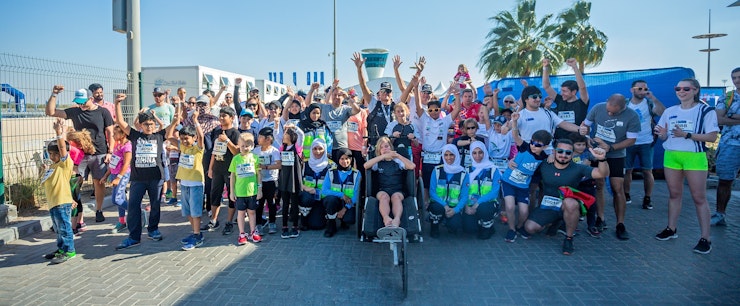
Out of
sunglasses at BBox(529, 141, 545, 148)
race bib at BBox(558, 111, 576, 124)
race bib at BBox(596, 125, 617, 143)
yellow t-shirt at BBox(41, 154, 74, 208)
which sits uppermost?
race bib at BBox(558, 111, 576, 124)

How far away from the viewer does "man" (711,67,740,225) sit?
5.52m

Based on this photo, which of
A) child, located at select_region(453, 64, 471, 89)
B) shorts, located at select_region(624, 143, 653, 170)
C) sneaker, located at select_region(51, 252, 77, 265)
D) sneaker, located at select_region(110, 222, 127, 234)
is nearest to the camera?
sneaker, located at select_region(51, 252, 77, 265)

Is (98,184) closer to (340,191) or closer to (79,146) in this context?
(79,146)

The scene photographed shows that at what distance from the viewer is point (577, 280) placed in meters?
3.92

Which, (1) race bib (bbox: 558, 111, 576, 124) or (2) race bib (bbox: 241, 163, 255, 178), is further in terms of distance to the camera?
(1) race bib (bbox: 558, 111, 576, 124)

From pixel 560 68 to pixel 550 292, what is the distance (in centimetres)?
2159

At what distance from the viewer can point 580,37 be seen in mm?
22297

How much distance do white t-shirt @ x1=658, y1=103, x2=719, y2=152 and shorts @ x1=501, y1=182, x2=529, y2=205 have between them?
68.0 inches

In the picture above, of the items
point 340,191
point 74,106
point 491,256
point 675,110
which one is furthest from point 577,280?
point 74,106

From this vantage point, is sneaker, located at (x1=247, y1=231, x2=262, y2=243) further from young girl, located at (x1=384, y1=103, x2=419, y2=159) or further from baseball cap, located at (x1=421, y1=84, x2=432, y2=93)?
baseball cap, located at (x1=421, y1=84, x2=432, y2=93)

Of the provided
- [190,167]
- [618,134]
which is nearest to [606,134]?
[618,134]

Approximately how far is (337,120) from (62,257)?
3.84 m

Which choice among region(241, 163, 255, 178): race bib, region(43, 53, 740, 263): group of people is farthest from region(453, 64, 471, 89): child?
region(241, 163, 255, 178): race bib

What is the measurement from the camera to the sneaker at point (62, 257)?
4.39m
